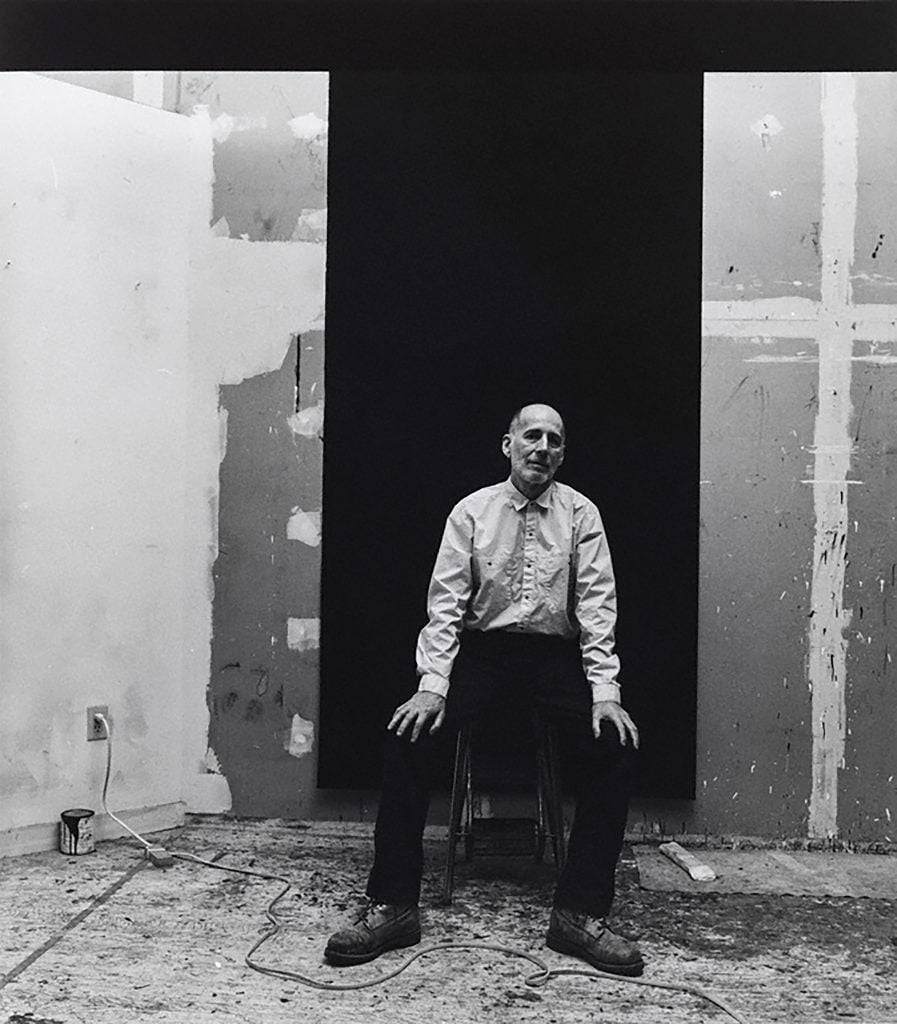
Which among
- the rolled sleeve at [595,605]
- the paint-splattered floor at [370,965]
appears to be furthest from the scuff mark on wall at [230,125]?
the paint-splattered floor at [370,965]

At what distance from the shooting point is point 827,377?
3.71 m

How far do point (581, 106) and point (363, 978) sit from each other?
2.92 meters

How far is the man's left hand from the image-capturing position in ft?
9.41

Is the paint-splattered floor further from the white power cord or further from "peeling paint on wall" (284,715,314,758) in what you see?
"peeling paint on wall" (284,715,314,758)

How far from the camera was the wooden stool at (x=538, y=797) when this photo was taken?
309 centimetres

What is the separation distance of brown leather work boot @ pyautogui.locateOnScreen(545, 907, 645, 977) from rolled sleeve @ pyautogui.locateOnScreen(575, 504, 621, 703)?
0.60m

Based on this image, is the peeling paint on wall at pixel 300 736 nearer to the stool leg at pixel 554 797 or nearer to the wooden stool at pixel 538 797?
the wooden stool at pixel 538 797

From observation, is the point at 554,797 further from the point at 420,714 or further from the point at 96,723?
the point at 96,723

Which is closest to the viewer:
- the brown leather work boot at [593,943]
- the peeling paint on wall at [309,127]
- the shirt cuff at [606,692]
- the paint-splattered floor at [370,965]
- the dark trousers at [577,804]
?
the paint-splattered floor at [370,965]

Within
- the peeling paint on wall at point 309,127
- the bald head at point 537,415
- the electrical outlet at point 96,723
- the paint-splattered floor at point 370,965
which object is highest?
the peeling paint on wall at point 309,127

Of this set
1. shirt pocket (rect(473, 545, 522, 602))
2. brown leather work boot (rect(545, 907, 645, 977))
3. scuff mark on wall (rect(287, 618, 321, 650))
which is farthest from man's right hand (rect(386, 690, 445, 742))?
scuff mark on wall (rect(287, 618, 321, 650))

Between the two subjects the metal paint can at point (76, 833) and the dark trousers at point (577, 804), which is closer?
the dark trousers at point (577, 804)

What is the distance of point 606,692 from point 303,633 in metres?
1.31

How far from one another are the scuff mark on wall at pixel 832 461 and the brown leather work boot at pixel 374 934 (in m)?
1.69
